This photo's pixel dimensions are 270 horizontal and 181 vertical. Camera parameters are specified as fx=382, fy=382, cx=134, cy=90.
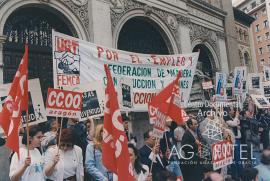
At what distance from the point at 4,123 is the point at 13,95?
0.43 metres

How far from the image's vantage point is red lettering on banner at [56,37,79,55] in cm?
787

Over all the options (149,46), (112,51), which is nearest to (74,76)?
(112,51)

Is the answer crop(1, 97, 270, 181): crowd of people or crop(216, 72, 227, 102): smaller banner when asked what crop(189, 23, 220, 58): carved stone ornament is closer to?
crop(216, 72, 227, 102): smaller banner

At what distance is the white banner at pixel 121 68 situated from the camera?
7.68 m

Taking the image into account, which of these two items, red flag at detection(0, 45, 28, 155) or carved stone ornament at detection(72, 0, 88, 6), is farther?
carved stone ornament at detection(72, 0, 88, 6)

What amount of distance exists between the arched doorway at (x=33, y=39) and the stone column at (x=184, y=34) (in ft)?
19.2

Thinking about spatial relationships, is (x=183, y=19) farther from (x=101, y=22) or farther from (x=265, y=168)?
(x=265, y=168)

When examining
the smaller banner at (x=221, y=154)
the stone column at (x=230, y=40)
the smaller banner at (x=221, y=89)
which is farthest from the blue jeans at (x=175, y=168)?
the stone column at (x=230, y=40)

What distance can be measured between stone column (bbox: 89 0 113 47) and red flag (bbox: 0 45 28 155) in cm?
679

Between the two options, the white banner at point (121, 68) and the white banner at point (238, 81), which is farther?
the white banner at point (238, 81)

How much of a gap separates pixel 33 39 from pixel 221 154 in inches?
263

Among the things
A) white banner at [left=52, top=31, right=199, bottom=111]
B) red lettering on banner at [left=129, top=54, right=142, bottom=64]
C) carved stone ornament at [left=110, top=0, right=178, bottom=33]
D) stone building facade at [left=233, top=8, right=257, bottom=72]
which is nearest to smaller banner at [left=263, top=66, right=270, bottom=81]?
carved stone ornament at [left=110, top=0, right=178, bottom=33]

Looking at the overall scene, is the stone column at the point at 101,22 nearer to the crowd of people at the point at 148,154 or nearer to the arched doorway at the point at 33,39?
the arched doorway at the point at 33,39

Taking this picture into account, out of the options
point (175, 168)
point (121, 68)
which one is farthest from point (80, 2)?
point (175, 168)
